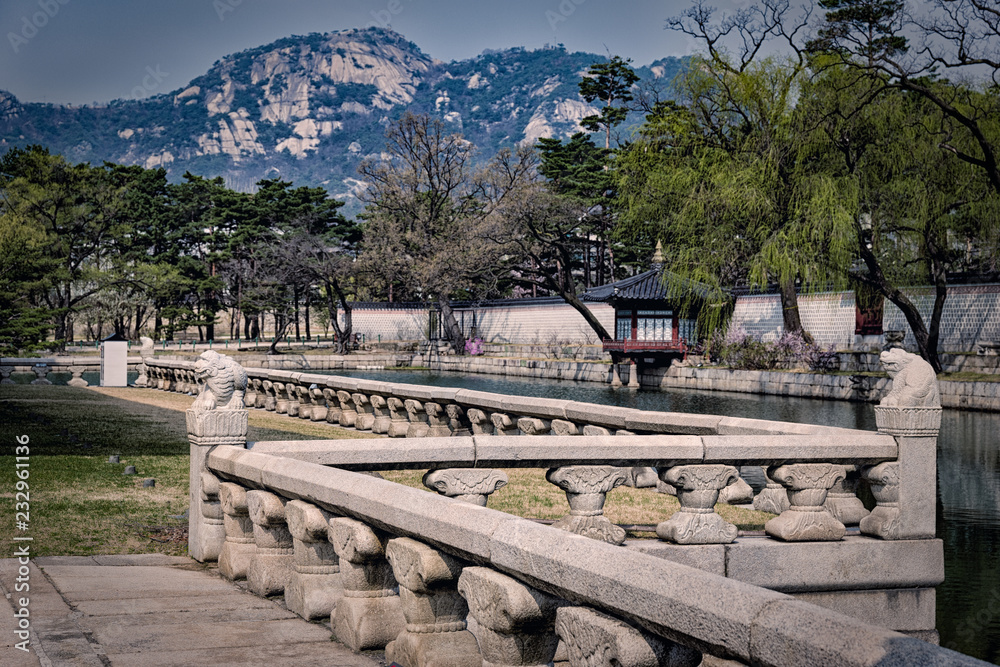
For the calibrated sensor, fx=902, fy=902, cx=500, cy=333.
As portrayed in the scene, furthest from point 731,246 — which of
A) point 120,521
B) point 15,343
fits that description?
point 120,521

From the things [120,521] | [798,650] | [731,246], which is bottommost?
[120,521]

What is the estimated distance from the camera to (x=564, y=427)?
28.2 feet

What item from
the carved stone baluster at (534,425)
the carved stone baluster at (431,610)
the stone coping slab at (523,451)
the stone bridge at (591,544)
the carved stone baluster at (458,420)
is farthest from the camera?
the carved stone baluster at (458,420)

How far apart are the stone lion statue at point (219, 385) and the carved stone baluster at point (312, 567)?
1.99 m

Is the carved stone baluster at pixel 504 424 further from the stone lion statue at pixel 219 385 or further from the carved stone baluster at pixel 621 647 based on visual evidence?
the carved stone baluster at pixel 621 647

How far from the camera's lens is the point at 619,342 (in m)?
40.1

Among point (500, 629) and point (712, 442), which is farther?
point (712, 442)

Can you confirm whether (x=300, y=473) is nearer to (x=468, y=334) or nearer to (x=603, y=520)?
(x=603, y=520)

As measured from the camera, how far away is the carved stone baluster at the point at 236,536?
5.56 meters

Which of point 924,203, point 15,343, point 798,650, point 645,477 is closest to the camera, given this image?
point 798,650

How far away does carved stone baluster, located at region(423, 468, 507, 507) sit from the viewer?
5.30 meters

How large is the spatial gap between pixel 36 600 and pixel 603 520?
3.10 metres

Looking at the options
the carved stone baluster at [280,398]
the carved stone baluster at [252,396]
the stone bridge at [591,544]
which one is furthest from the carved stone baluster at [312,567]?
the carved stone baluster at [252,396]

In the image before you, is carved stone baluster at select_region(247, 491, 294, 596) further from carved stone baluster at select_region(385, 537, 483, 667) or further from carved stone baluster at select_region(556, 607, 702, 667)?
carved stone baluster at select_region(556, 607, 702, 667)
